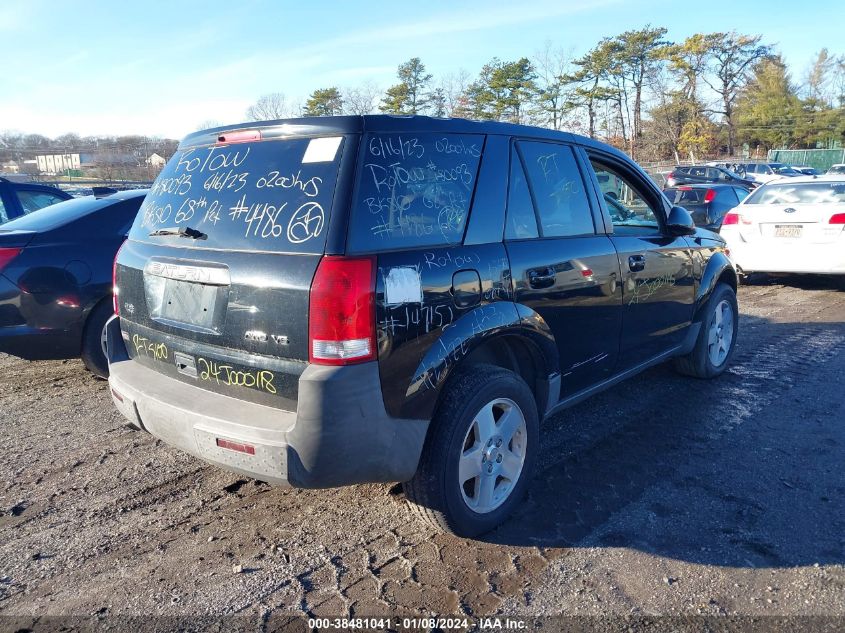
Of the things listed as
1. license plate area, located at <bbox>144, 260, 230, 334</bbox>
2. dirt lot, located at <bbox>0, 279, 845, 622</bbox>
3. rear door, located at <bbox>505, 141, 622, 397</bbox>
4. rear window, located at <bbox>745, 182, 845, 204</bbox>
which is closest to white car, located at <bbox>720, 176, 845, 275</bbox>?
rear window, located at <bbox>745, 182, 845, 204</bbox>

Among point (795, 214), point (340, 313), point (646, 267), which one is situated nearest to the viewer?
point (340, 313)

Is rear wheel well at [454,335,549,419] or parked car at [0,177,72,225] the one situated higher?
parked car at [0,177,72,225]

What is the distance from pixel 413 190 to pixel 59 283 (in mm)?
3488

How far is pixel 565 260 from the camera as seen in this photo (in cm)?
351

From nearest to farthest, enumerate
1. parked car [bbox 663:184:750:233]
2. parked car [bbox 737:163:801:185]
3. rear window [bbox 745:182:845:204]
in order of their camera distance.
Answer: rear window [bbox 745:182:845:204] < parked car [bbox 663:184:750:233] < parked car [bbox 737:163:801:185]

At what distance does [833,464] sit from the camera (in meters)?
3.84

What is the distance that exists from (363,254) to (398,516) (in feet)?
4.90

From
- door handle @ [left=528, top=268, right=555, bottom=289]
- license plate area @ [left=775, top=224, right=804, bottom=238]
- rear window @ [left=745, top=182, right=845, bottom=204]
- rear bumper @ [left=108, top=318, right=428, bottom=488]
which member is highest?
door handle @ [left=528, top=268, right=555, bottom=289]

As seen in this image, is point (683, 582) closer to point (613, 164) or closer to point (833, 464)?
point (833, 464)


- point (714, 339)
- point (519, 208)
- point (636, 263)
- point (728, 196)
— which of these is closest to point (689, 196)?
point (728, 196)

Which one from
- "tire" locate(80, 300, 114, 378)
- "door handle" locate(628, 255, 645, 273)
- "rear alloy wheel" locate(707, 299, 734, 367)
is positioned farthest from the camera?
"rear alloy wheel" locate(707, 299, 734, 367)

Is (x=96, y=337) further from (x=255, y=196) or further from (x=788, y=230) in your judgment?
(x=788, y=230)

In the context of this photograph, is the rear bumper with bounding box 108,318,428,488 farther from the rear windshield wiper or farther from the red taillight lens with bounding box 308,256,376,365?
the rear windshield wiper

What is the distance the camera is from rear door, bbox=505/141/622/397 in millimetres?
3307
